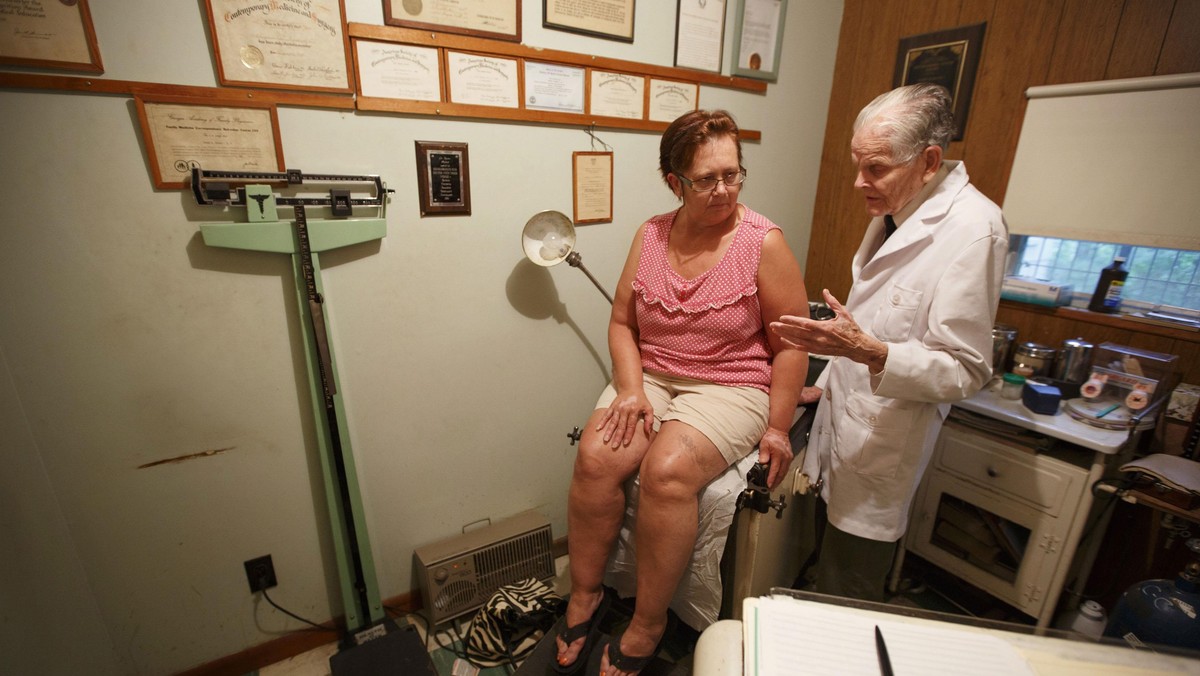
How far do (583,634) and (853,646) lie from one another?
1.00m

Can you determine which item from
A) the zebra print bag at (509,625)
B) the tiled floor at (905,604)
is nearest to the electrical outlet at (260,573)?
the tiled floor at (905,604)

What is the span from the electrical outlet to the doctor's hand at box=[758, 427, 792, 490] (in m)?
1.51

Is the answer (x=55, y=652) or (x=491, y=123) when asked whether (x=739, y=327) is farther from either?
(x=55, y=652)

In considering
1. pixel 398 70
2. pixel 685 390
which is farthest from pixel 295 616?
pixel 398 70

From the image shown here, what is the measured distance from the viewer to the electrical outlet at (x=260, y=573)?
1.63m

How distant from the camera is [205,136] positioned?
1.31 metres

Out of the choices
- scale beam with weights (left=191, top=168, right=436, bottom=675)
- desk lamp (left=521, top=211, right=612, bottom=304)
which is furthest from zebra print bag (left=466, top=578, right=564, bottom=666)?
desk lamp (left=521, top=211, right=612, bottom=304)

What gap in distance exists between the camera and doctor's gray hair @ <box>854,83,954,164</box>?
4.00ft

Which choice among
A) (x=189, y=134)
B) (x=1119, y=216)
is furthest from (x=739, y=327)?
(x=189, y=134)

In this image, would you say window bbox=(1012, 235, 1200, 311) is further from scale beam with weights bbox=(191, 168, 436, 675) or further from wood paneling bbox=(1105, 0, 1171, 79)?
scale beam with weights bbox=(191, 168, 436, 675)

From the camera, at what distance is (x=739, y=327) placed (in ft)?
4.74

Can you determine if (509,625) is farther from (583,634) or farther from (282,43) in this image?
(282,43)

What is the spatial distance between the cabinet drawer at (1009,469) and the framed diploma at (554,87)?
1.66 meters

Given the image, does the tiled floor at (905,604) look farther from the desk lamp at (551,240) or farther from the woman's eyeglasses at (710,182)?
the woman's eyeglasses at (710,182)
